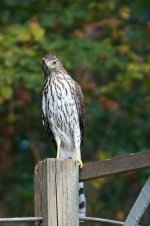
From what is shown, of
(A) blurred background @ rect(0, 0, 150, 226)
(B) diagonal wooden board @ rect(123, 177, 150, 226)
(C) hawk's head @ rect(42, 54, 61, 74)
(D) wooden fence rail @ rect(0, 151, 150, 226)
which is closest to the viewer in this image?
(B) diagonal wooden board @ rect(123, 177, 150, 226)

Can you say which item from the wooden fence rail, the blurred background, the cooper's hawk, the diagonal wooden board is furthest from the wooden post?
the blurred background

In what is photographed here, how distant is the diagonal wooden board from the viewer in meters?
4.05

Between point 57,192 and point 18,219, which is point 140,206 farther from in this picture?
point 18,219

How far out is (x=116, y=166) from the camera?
421cm

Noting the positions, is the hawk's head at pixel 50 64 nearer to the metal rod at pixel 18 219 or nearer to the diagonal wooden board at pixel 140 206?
the metal rod at pixel 18 219

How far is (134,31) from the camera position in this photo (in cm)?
1202

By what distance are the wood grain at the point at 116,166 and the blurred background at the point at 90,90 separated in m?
6.06

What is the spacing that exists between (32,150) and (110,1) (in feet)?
7.32

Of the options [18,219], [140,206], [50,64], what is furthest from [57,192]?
[50,64]

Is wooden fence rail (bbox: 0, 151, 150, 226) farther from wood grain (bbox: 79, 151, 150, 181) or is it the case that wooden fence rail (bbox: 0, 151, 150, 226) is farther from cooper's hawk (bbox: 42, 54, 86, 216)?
cooper's hawk (bbox: 42, 54, 86, 216)

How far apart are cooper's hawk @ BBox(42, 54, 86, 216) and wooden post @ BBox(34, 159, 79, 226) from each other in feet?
7.97

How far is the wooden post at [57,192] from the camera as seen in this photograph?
429 centimetres

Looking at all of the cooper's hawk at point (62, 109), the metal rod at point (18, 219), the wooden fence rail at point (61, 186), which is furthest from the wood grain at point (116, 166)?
the cooper's hawk at point (62, 109)

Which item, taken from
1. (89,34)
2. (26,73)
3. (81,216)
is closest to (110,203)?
(89,34)
